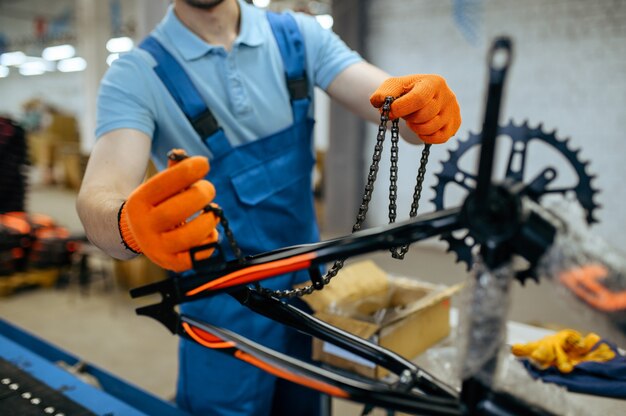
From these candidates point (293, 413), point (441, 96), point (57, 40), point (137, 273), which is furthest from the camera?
point (57, 40)

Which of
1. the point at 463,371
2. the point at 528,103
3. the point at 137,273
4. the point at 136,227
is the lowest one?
the point at 137,273

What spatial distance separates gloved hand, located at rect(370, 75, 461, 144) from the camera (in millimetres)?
830

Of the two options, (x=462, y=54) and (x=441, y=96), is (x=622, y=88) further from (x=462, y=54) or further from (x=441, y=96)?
(x=441, y=96)

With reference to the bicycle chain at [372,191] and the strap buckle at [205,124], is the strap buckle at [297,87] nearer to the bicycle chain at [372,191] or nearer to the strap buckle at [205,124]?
the strap buckle at [205,124]

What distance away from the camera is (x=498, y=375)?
570mm

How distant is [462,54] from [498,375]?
365 centimetres

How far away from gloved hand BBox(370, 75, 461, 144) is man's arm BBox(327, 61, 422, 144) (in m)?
0.27

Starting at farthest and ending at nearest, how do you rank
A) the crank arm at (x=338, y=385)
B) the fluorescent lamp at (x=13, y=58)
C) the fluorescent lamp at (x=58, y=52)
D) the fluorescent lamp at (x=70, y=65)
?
the fluorescent lamp at (x=13, y=58)
the fluorescent lamp at (x=70, y=65)
the fluorescent lamp at (x=58, y=52)
the crank arm at (x=338, y=385)

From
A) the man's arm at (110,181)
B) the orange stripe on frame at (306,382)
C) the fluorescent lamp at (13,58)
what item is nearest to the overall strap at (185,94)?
the man's arm at (110,181)

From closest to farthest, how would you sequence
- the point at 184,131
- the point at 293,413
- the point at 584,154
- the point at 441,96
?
1. the point at 441,96
2. the point at 184,131
3. the point at 293,413
4. the point at 584,154

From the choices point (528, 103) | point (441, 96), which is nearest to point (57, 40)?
point (528, 103)

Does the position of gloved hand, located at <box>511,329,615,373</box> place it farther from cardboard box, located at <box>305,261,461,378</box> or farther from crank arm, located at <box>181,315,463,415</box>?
crank arm, located at <box>181,315,463,415</box>

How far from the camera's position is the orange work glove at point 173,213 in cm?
62

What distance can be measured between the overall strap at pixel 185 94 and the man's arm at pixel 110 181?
12cm
